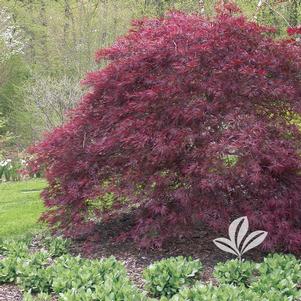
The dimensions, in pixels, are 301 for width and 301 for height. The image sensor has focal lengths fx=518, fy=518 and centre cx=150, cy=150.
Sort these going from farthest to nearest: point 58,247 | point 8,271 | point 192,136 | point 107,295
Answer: point 58,247, point 192,136, point 8,271, point 107,295

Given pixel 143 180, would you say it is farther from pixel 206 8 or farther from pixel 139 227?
pixel 206 8

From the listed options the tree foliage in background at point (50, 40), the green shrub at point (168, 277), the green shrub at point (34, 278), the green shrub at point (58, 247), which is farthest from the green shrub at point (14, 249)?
the tree foliage in background at point (50, 40)

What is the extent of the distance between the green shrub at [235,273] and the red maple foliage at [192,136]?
19.3 inches

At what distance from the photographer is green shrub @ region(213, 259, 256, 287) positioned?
4.21 metres

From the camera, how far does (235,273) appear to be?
14.0 feet

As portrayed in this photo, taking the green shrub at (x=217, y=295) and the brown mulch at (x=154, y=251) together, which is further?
the brown mulch at (x=154, y=251)

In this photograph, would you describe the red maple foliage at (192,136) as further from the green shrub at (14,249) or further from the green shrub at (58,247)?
the green shrub at (14,249)

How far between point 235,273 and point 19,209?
476 cm

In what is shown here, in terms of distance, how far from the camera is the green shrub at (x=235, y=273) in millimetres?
4207

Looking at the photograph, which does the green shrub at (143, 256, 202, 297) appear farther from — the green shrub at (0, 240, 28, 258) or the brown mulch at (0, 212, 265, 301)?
the green shrub at (0, 240, 28, 258)

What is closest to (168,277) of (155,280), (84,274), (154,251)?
(155,280)

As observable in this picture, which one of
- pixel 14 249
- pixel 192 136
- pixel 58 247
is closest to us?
pixel 192 136

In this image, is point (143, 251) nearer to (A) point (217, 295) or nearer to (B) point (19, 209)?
(A) point (217, 295)

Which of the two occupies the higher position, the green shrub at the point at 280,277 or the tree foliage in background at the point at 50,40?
the tree foliage in background at the point at 50,40
